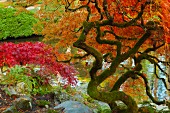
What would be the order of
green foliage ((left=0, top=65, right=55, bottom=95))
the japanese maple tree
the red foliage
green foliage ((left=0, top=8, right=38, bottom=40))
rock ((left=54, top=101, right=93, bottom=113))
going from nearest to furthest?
the japanese maple tree, rock ((left=54, top=101, right=93, bottom=113)), the red foliage, green foliage ((left=0, top=65, right=55, bottom=95)), green foliage ((left=0, top=8, right=38, bottom=40))

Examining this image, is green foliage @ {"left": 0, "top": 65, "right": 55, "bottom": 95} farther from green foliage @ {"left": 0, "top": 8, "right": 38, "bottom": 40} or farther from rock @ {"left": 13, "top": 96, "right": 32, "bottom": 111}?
green foliage @ {"left": 0, "top": 8, "right": 38, "bottom": 40}

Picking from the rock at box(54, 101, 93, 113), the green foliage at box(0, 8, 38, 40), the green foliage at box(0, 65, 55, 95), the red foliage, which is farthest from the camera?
the green foliage at box(0, 8, 38, 40)

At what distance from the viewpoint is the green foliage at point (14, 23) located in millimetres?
21598

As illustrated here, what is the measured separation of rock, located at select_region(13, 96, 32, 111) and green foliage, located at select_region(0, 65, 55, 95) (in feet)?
2.22

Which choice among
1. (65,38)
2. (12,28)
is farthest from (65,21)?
(12,28)

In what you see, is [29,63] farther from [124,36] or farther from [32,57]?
[124,36]

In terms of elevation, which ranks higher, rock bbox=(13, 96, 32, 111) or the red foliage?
the red foliage

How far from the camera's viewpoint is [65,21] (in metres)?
8.02

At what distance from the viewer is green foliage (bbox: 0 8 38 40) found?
2160cm

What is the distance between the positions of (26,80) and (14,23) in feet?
50.7

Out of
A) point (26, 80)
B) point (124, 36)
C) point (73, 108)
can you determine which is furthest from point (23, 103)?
point (124, 36)

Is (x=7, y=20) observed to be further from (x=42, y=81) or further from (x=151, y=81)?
(x=42, y=81)

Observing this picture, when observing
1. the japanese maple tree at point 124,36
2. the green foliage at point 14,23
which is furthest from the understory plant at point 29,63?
the green foliage at point 14,23

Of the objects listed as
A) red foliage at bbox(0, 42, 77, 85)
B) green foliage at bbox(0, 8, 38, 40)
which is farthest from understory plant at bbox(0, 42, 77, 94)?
green foliage at bbox(0, 8, 38, 40)
